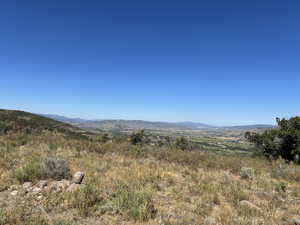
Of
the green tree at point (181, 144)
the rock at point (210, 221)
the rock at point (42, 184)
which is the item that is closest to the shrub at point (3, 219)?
the rock at point (42, 184)

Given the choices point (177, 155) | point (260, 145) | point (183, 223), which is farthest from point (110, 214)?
point (260, 145)

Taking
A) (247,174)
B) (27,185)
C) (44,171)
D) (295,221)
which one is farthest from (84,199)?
(247,174)

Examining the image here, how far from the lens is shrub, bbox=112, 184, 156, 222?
3.96 metres

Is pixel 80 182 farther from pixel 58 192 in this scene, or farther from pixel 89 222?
pixel 89 222

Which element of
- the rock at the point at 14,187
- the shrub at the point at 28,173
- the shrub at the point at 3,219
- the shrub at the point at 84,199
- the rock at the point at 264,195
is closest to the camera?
the shrub at the point at 3,219

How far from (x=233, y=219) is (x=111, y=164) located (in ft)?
15.7

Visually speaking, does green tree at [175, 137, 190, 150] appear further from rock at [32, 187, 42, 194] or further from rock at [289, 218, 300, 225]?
rock at [32, 187, 42, 194]

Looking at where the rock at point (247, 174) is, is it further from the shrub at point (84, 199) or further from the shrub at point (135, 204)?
the shrub at point (84, 199)

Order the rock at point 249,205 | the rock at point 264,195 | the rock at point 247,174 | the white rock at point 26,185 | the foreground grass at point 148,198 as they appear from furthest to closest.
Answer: the rock at point 247,174 < the rock at point 264,195 < the white rock at point 26,185 < the rock at point 249,205 < the foreground grass at point 148,198

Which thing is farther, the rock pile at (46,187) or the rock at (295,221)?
the rock pile at (46,187)

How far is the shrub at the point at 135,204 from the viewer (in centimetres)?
396

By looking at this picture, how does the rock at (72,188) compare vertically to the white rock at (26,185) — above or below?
above

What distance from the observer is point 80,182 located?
546 cm

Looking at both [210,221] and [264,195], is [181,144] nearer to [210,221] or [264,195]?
[264,195]
